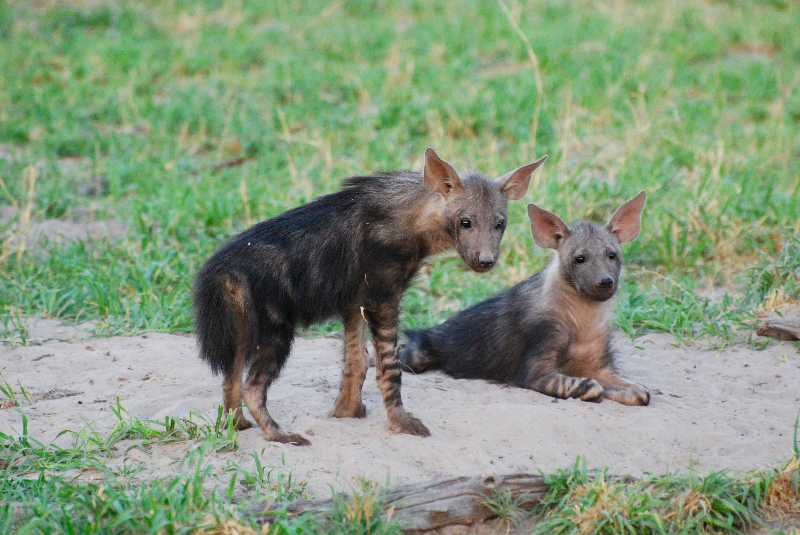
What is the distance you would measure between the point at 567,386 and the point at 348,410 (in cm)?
119

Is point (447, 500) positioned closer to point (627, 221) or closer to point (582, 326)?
point (582, 326)

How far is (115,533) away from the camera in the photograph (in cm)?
301

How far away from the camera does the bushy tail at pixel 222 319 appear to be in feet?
12.9

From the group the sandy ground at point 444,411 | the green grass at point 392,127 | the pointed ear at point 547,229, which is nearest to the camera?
the sandy ground at point 444,411

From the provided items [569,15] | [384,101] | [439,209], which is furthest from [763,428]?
[569,15]

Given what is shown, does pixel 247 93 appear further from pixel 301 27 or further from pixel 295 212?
pixel 295 212

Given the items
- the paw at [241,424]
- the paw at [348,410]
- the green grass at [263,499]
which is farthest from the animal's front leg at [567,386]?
the paw at [241,424]

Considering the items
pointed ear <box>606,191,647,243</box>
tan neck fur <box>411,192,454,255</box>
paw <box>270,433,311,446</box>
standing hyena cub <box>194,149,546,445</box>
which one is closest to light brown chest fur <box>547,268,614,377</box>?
pointed ear <box>606,191,647,243</box>

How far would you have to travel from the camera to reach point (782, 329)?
5133 millimetres

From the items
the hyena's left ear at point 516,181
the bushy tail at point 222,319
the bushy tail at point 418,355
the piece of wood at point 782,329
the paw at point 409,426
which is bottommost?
the bushy tail at point 418,355

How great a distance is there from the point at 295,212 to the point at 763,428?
8.13 ft

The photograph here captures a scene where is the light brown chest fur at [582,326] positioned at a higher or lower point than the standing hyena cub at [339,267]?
lower

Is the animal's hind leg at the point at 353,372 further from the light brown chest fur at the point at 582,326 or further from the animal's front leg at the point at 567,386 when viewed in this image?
the light brown chest fur at the point at 582,326

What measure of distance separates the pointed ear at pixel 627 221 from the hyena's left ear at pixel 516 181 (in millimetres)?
914
